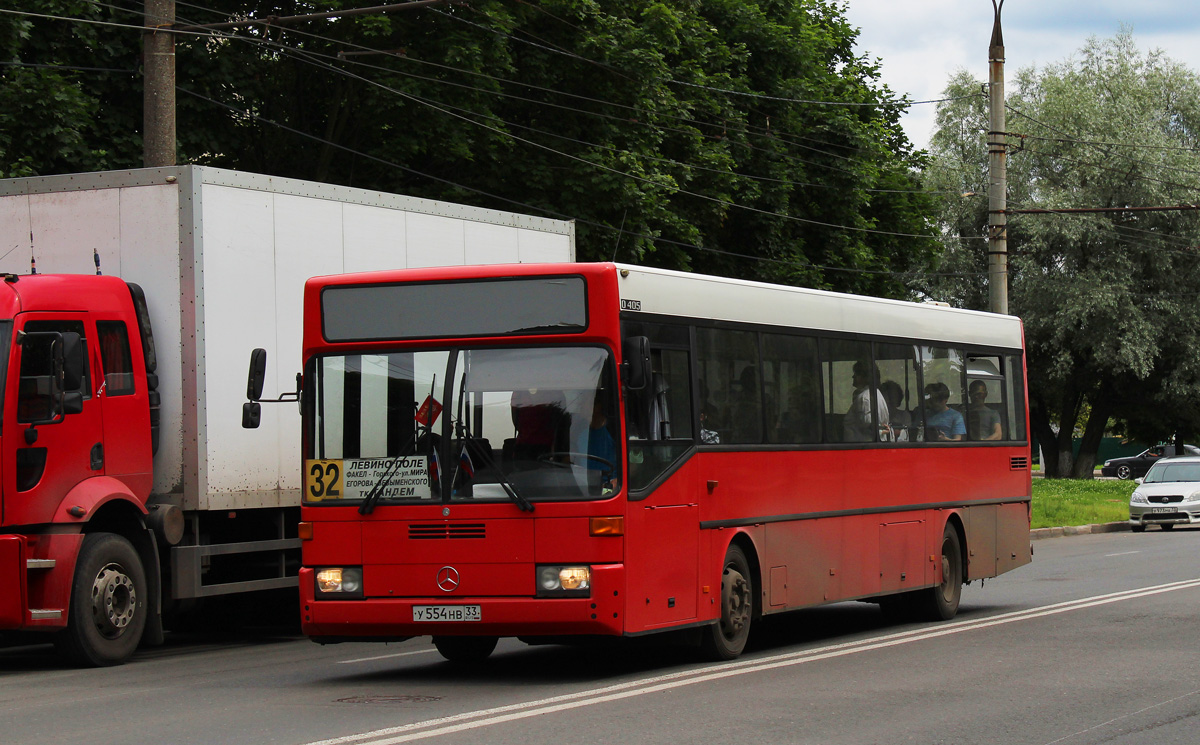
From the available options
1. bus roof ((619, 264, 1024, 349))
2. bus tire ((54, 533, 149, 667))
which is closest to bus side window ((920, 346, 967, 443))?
bus roof ((619, 264, 1024, 349))

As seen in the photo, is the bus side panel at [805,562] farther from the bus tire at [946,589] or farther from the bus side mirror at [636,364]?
the bus side mirror at [636,364]

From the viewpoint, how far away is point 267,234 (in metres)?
13.8

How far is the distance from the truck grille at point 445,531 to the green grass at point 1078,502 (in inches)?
934

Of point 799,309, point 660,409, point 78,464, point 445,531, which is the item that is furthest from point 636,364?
point 78,464

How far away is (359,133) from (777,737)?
68.6ft

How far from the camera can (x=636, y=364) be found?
34.0ft

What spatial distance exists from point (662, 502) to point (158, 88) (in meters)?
8.47

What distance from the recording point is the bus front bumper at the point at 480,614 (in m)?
10.2

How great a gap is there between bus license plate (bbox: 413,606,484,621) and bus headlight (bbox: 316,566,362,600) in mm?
452

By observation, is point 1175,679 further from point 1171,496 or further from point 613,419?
point 1171,496

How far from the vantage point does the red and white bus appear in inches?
408

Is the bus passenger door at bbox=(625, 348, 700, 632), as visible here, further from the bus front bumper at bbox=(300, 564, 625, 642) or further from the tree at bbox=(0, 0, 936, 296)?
the tree at bbox=(0, 0, 936, 296)

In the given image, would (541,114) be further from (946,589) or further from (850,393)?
(850,393)

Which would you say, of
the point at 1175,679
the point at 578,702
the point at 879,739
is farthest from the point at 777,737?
the point at 1175,679
